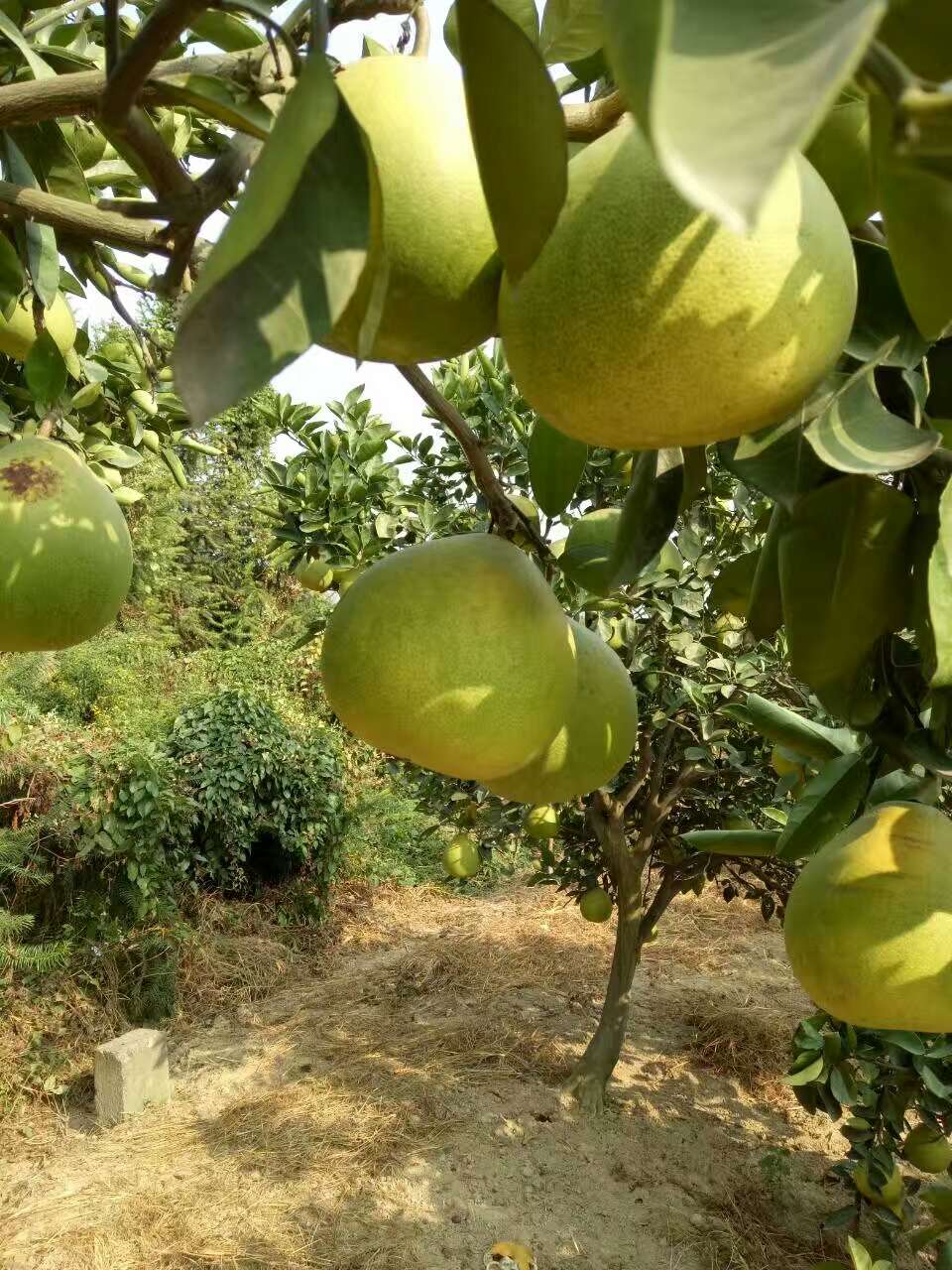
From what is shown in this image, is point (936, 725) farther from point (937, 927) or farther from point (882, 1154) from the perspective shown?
point (882, 1154)

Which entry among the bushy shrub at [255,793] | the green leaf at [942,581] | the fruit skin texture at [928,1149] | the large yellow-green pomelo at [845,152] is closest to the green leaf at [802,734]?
the green leaf at [942,581]

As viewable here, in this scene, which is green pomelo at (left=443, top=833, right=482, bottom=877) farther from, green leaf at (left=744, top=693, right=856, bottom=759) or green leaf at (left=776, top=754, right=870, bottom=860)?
green leaf at (left=776, top=754, right=870, bottom=860)

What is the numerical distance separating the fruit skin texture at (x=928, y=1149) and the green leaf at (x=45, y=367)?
2436 millimetres

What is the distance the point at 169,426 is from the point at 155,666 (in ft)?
22.8

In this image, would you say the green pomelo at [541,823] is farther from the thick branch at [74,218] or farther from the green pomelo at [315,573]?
the thick branch at [74,218]

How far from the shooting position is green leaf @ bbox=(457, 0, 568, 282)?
1.04 feet

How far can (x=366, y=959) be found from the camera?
20.5 ft

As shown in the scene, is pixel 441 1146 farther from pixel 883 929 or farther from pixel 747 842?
pixel 883 929

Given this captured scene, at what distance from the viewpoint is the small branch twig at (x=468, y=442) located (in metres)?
0.66

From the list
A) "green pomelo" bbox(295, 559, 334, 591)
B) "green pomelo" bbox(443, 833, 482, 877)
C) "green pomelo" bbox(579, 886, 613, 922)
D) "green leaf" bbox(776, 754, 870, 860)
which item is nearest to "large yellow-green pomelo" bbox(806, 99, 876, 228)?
"green leaf" bbox(776, 754, 870, 860)

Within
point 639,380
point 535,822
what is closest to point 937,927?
point 639,380

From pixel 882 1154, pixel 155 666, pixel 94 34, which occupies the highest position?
pixel 94 34

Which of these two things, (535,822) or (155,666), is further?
(155,666)

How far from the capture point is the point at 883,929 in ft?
2.20
